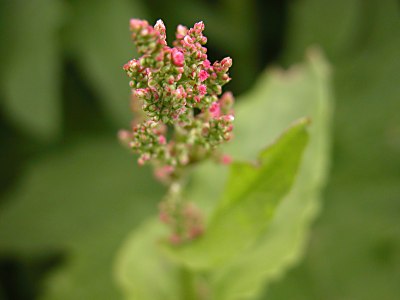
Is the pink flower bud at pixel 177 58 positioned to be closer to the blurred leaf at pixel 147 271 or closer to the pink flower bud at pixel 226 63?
the pink flower bud at pixel 226 63

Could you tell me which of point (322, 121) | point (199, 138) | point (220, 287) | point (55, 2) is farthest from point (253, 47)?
point (199, 138)

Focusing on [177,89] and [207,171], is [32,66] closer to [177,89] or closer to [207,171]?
[207,171]

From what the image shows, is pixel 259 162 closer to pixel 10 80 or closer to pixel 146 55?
pixel 146 55

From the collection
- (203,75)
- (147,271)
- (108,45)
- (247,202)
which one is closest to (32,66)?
(108,45)

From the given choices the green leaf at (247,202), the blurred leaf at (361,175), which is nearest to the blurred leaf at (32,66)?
the green leaf at (247,202)

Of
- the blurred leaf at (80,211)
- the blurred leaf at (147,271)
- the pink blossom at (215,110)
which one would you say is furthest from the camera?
the blurred leaf at (80,211)

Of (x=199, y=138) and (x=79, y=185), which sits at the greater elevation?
(x=79, y=185)

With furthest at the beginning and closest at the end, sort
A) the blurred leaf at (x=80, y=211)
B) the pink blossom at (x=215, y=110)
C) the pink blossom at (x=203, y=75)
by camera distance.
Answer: the blurred leaf at (x=80, y=211) < the pink blossom at (x=215, y=110) < the pink blossom at (x=203, y=75)
